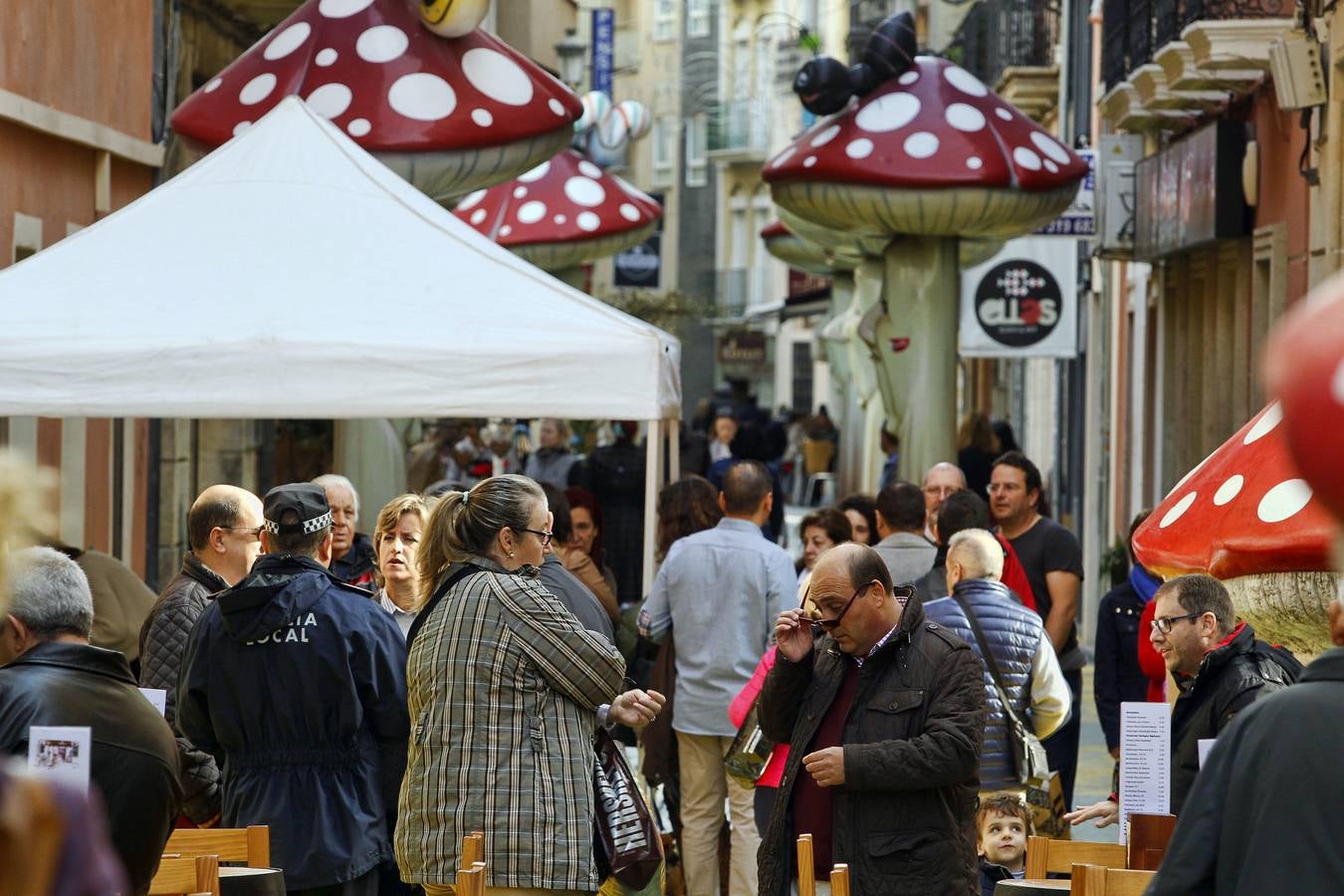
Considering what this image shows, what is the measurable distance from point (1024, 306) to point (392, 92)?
371 inches

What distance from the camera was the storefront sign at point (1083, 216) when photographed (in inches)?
754

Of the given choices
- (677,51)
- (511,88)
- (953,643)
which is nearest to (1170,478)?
(511,88)

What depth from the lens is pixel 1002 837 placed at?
7.69 metres

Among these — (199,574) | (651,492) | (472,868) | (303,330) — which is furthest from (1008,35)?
(472,868)

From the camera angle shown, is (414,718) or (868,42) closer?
(414,718)

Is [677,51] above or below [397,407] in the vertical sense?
above

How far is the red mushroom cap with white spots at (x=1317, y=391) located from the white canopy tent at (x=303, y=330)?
645cm

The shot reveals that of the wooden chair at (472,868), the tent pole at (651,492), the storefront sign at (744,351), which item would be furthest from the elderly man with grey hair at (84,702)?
the storefront sign at (744,351)

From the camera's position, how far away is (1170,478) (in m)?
18.8

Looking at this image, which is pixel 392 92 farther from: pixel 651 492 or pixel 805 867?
pixel 805 867

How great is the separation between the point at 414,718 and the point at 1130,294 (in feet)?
55.9

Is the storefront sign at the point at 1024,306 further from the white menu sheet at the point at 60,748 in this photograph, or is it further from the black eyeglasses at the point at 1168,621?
the white menu sheet at the point at 60,748

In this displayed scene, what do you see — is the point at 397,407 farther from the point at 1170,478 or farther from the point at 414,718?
the point at 1170,478

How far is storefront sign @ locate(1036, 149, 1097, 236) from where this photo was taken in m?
19.1
